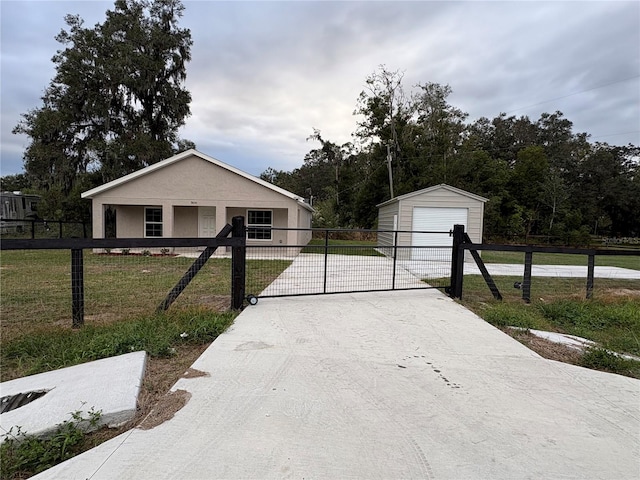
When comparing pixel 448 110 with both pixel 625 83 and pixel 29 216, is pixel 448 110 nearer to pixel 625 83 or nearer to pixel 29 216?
pixel 625 83

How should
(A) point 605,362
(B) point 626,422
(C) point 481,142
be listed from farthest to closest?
(C) point 481,142 < (A) point 605,362 < (B) point 626,422

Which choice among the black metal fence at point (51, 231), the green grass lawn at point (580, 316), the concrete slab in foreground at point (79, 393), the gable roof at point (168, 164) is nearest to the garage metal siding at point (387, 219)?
the gable roof at point (168, 164)

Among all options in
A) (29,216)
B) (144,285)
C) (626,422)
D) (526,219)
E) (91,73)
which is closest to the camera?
(626,422)

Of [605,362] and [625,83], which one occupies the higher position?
[625,83]

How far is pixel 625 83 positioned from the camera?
21.7m

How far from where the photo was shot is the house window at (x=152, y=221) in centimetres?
1659

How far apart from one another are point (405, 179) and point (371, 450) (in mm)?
26447

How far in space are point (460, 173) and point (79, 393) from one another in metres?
27.1

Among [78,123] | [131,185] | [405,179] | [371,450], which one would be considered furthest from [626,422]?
[78,123]

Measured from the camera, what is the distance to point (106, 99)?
2200 centimetres

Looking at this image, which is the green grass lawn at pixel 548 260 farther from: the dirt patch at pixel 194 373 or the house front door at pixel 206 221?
the dirt patch at pixel 194 373

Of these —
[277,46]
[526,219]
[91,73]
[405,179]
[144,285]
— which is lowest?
[144,285]

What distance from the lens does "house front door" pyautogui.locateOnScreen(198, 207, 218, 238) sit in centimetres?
1678

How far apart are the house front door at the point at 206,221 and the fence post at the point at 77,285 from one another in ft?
42.2
